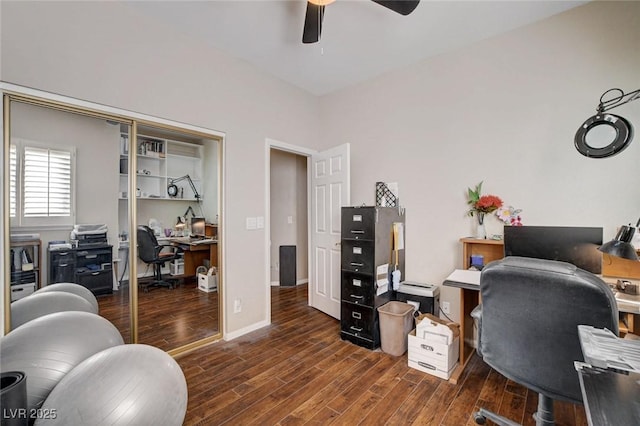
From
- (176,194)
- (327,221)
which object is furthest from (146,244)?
(327,221)

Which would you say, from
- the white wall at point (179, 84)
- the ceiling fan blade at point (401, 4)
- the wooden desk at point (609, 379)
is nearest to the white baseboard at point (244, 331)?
the white wall at point (179, 84)

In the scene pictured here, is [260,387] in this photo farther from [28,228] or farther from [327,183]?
[327,183]

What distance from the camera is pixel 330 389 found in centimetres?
200

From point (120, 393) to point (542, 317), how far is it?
6.17ft

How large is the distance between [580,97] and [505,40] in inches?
32.8

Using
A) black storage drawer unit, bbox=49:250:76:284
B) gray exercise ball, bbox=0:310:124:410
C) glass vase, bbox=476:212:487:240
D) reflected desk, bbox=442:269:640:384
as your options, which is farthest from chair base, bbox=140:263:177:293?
glass vase, bbox=476:212:487:240

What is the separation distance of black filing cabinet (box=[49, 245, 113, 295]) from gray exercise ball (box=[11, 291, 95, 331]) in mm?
233

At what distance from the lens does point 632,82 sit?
→ 6.59 ft

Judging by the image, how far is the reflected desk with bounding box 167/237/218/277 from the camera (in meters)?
2.81

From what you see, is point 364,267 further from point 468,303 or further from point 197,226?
point 197,226

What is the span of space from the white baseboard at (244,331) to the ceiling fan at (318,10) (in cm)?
288

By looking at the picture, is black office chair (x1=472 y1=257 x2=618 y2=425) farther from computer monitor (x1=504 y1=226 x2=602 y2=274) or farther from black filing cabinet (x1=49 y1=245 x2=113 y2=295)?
black filing cabinet (x1=49 y1=245 x2=113 y2=295)

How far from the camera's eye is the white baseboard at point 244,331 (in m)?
2.80

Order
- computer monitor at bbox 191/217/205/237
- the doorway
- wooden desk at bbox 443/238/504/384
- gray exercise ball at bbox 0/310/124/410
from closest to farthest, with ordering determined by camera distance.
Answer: gray exercise ball at bbox 0/310/124/410 < wooden desk at bbox 443/238/504/384 < computer monitor at bbox 191/217/205/237 < the doorway
